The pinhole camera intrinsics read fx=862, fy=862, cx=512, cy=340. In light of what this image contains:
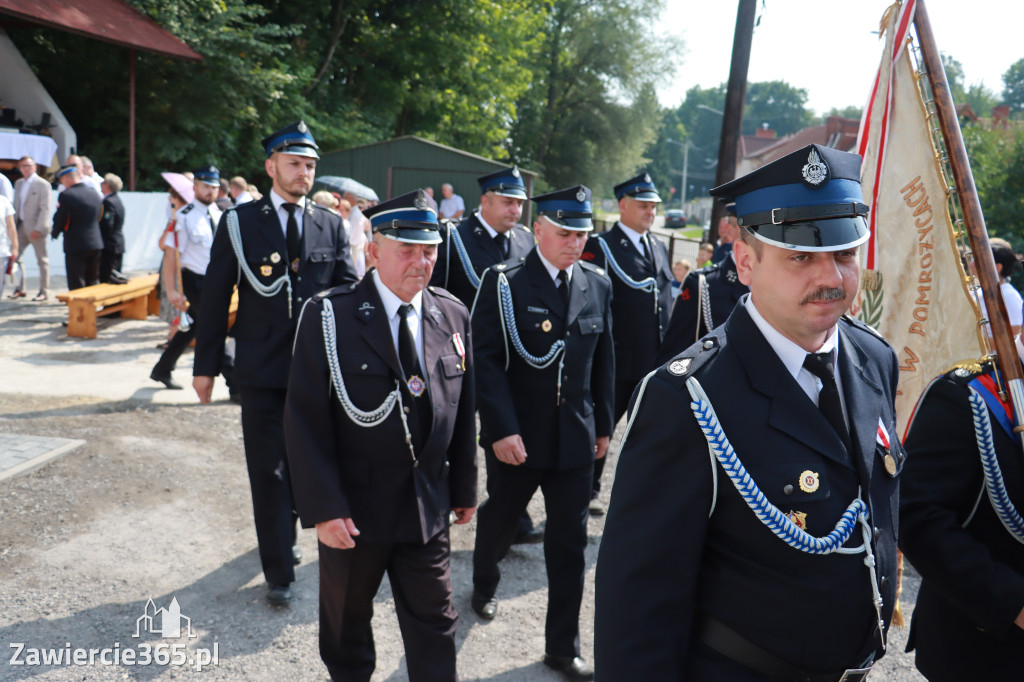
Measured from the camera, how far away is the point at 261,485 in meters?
4.57

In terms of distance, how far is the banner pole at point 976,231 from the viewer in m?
2.42

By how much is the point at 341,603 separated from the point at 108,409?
522 cm

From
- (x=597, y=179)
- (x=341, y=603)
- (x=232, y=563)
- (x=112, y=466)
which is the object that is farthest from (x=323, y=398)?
(x=597, y=179)

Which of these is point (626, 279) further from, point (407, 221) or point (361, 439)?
Result: point (361, 439)

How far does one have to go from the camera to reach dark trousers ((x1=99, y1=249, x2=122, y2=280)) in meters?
12.9

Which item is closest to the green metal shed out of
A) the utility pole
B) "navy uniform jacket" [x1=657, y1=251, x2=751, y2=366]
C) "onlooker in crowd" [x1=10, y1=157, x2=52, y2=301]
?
"onlooker in crowd" [x1=10, y1=157, x2=52, y2=301]

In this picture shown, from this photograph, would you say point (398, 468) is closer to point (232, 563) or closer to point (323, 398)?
point (323, 398)

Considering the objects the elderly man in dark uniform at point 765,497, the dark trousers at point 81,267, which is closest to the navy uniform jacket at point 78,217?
the dark trousers at point 81,267

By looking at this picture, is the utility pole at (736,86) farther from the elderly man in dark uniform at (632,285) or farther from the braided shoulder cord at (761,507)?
the braided shoulder cord at (761,507)

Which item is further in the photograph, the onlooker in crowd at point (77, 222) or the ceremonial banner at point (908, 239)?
the onlooker in crowd at point (77, 222)

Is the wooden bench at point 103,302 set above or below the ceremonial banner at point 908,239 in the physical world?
below

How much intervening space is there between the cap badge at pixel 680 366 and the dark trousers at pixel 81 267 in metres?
12.0

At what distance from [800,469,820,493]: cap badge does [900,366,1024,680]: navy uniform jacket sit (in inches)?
30.8

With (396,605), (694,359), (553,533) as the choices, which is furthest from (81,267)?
(694,359)
